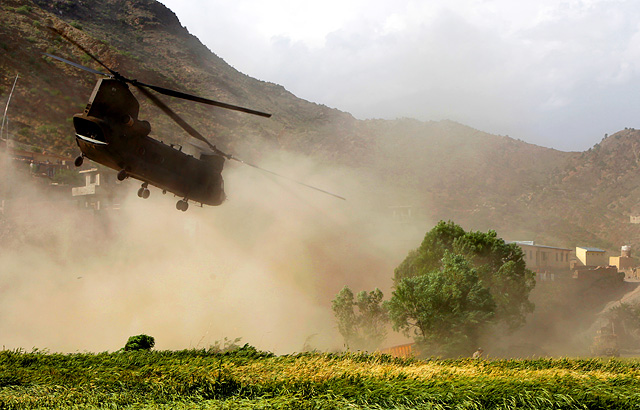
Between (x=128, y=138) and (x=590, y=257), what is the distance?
94748mm

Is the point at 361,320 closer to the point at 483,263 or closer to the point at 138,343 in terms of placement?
the point at 483,263

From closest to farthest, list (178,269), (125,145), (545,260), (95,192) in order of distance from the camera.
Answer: (125,145) < (178,269) < (95,192) < (545,260)

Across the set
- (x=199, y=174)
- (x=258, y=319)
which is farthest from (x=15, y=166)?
(x=199, y=174)

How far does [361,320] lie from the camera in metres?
46.9

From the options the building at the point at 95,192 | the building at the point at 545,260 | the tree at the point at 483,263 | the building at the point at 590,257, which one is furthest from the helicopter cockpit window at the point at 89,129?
the building at the point at 590,257

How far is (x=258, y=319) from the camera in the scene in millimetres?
54281

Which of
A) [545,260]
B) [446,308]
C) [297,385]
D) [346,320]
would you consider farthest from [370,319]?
[545,260]

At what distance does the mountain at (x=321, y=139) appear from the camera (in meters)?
102

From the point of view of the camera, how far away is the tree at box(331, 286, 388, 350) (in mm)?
46250

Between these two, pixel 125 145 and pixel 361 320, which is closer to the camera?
pixel 125 145

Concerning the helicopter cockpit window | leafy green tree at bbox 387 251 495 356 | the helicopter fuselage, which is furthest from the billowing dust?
the helicopter cockpit window

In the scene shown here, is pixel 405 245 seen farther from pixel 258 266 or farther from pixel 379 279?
pixel 258 266

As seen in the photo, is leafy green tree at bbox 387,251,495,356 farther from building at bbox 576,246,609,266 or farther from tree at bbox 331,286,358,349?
building at bbox 576,246,609,266

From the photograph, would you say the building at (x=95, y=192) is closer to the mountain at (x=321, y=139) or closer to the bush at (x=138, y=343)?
the mountain at (x=321, y=139)
